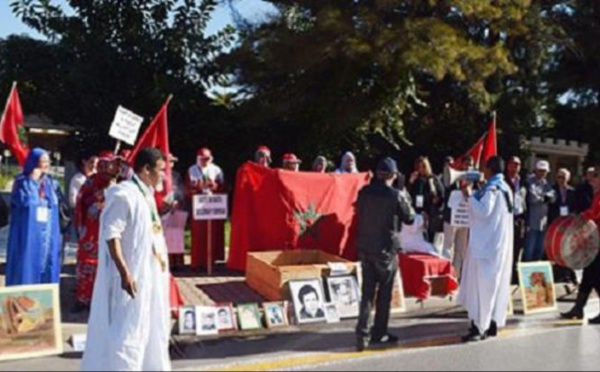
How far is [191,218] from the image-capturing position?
40.0ft

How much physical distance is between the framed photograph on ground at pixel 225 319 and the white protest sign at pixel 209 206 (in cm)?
339

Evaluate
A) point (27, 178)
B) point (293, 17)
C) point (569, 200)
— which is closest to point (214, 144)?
point (293, 17)

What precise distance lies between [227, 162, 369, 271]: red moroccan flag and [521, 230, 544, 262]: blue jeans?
2646mm

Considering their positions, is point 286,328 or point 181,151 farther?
point 181,151

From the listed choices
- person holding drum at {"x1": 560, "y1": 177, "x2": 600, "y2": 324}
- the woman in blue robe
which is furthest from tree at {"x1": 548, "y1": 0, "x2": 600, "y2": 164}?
the woman in blue robe

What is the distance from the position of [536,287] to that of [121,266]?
232 inches

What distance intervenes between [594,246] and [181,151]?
1127 centimetres

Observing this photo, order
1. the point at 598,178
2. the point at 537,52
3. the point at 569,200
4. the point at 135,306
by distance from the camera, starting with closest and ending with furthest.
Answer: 1. the point at 135,306
2. the point at 598,178
3. the point at 569,200
4. the point at 537,52

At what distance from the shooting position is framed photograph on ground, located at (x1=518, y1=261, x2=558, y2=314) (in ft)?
32.1

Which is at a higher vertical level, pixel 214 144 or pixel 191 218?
pixel 214 144

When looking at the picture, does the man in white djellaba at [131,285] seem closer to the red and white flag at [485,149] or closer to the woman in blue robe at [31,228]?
the woman in blue robe at [31,228]

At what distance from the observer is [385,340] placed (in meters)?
8.12

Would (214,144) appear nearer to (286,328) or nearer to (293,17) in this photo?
(293,17)

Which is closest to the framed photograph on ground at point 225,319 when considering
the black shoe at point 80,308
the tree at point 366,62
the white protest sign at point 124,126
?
the black shoe at point 80,308
